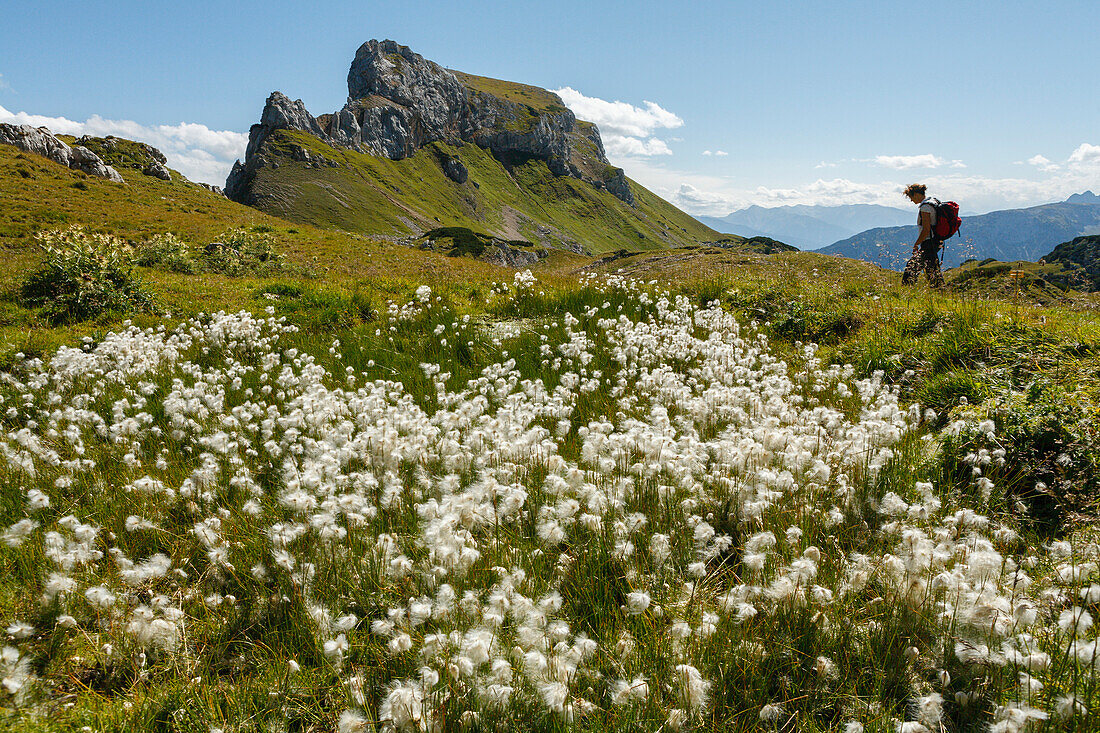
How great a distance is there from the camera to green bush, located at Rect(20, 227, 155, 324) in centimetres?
1099

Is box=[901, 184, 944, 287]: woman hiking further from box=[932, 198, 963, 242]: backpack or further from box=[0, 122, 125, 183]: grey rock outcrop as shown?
box=[0, 122, 125, 183]: grey rock outcrop

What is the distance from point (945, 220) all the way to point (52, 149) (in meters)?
96.7

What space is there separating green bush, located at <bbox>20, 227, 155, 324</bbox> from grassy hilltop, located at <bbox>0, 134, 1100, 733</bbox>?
3.94 meters

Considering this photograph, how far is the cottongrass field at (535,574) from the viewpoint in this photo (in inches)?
93.7

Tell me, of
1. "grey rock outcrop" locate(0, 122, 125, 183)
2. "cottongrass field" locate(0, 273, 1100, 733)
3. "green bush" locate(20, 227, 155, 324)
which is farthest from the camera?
"grey rock outcrop" locate(0, 122, 125, 183)

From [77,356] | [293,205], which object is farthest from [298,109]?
[77,356]

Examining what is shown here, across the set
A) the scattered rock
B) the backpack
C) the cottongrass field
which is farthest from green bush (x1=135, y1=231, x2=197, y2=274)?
the scattered rock

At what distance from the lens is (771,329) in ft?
30.5

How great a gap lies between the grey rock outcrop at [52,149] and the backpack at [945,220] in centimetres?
8353

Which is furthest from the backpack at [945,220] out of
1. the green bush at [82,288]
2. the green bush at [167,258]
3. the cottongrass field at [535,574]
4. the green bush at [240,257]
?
the green bush at [167,258]

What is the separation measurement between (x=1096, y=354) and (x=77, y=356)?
511 inches

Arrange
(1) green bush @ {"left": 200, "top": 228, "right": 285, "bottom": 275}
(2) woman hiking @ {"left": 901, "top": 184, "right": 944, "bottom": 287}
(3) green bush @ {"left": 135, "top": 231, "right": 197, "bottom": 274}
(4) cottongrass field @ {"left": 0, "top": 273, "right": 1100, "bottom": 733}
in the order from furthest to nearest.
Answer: (1) green bush @ {"left": 200, "top": 228, "right": 285, "bottom": 275}, (3) green bush @ {"left": 135, "top": 231, "right": 197, "bottom": 274}, (2) woman hiking @ {"left": 901, "top": 184, "right": 944, "bottom": 287}, (4) cottongrass field @ {"left": 0, "top": 273, "right": 1100, "bottom": 733}

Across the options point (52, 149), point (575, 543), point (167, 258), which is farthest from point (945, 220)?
point (52, 149)

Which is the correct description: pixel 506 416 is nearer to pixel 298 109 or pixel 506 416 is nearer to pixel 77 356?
pixel 77 356
